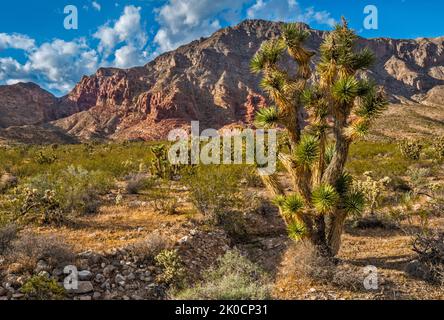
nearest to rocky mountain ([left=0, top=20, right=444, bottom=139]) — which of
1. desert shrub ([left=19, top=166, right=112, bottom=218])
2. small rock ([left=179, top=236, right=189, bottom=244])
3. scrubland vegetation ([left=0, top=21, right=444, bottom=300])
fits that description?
desert shrub ([left=19, top=166, right=112, bottom=218])

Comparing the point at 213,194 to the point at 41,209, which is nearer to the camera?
the point at 41,209

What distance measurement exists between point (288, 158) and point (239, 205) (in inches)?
173

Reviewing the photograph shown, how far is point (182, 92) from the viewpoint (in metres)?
114

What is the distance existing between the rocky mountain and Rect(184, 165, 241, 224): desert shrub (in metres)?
84.8

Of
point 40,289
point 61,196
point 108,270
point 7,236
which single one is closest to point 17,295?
point 40,289

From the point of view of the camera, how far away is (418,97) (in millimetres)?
138500

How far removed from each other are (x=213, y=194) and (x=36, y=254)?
5.17m

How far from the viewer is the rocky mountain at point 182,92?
108 metres

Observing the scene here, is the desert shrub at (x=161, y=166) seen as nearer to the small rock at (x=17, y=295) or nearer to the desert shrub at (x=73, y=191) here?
the desert shrub at (x=73, y=191)

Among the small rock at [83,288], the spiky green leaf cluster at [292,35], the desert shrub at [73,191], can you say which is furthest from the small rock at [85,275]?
the spiky green leaf cluster at [292,35]

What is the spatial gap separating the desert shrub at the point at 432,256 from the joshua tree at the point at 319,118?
154 centimetres

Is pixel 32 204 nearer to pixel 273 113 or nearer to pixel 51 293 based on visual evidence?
pixel 51 293

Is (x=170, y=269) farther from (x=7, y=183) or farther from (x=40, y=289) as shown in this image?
(x=7, y=183)

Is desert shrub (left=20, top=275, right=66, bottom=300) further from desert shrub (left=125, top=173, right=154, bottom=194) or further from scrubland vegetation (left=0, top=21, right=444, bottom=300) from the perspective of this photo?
desert shrub (left=125, top=173, right=154, bottom=194)
